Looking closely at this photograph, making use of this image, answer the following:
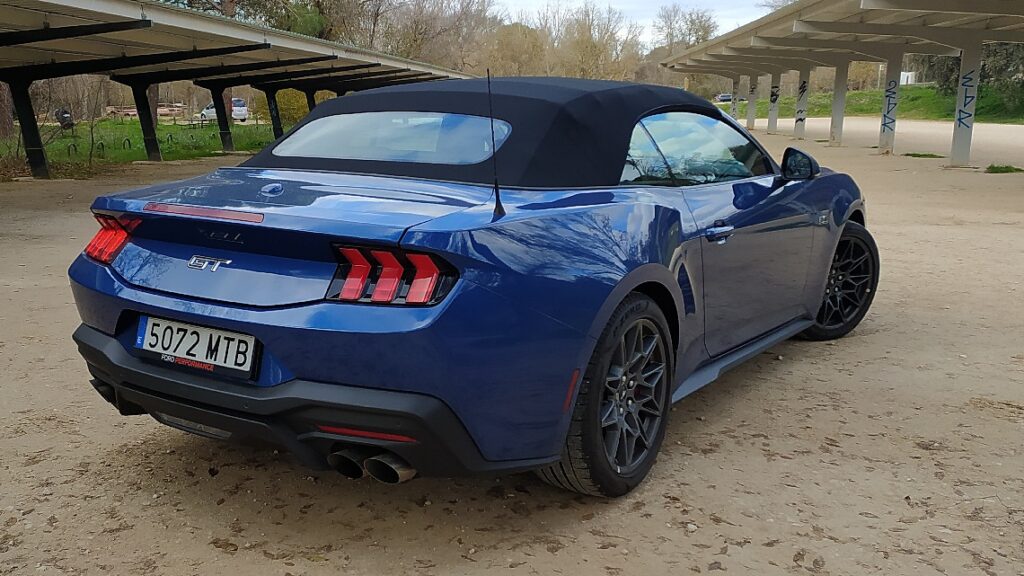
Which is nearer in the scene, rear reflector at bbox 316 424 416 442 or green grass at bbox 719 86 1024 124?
rear reflector at bbox 316 424 416 442

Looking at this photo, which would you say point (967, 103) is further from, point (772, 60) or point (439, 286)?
point (439, 286)

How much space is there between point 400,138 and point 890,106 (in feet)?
84.1

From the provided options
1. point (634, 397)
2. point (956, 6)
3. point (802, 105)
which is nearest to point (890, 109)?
point (956, 6)

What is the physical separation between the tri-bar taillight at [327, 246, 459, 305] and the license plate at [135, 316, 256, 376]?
33 centimetres

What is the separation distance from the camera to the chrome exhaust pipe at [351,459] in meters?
2.40

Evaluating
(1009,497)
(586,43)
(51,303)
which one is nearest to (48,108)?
(51,303)

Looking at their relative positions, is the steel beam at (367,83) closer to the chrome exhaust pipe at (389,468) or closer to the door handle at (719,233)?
the door handle at (719,233)

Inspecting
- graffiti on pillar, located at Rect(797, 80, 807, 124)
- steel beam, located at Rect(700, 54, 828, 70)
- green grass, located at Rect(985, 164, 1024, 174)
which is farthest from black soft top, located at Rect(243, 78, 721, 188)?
graffiti on pillar, located at Rect(797, 80, 807, 124)

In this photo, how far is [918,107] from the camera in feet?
211

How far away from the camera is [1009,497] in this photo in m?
3.07

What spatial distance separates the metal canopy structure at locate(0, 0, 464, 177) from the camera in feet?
45.8

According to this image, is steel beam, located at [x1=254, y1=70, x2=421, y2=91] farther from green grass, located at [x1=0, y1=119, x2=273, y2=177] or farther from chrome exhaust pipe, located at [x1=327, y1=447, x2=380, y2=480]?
chrome exhaust pipe, located at [x1=327, y1=447, x2=380, y2=480]

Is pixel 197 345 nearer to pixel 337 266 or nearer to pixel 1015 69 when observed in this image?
pixel 337 266

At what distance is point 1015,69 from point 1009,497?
6170cm
